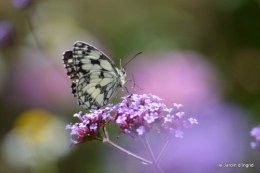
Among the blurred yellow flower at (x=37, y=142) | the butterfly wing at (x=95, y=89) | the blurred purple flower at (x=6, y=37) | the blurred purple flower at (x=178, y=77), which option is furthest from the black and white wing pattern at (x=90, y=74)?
the blurred purple flower at (x=6, y=37)

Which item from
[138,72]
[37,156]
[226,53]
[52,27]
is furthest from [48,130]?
[226,53]

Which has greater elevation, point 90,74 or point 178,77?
point 178,77

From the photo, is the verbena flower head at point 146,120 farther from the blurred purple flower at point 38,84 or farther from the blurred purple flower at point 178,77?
the blurred purple flower at point 38,84

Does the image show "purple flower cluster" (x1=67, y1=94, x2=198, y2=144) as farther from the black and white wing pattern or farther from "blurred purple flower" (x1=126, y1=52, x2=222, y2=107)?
"blurred purple flower" (x1=126, y1=52, x2=222, y2=107)

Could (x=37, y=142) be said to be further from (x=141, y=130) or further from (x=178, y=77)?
(x=141, y=130)

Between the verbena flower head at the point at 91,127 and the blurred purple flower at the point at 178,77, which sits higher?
the blurred purple flower at the point at 178,77

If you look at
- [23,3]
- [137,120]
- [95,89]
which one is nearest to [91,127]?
[137,120]
